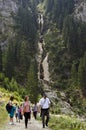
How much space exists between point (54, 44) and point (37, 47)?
362 inches

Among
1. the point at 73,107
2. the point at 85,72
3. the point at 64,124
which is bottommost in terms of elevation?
the point at 73,107

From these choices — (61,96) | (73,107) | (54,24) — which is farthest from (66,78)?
(54,24)

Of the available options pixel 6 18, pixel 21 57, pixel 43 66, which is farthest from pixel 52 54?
pixel 6 18

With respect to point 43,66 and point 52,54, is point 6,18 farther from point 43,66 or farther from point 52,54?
point 43,66

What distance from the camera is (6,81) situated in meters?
106

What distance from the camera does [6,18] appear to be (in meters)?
182

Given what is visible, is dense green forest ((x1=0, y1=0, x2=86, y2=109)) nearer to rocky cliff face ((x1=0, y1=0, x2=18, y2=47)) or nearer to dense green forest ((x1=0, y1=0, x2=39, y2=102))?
dense green forest ((x1=0, y1=0, x2=39, y2=102))

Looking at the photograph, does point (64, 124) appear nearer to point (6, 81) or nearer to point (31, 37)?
point (6, 81)

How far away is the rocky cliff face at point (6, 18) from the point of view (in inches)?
6607

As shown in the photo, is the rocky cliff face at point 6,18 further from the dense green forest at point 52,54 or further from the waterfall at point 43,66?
the waterfall at point 43,66

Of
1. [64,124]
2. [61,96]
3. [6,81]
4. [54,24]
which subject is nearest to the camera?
[64,124]

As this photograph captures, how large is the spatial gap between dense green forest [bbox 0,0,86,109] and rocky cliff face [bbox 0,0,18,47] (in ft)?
8.81

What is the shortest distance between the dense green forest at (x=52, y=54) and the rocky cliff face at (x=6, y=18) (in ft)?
8.81

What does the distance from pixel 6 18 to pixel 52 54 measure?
39.9 m
